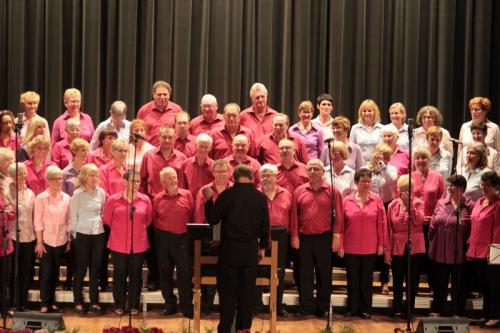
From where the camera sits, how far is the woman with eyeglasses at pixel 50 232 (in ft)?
26.8

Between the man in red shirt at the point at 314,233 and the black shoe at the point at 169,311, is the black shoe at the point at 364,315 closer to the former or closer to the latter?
the man in red shirt at the point at 314,233

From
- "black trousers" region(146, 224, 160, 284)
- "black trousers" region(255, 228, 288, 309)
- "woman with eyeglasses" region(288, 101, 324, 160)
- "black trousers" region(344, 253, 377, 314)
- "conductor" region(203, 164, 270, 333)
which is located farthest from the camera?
"woman with eyeglasses" region(288, 101, 324, 160)

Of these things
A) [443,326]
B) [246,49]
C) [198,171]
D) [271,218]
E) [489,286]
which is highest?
[246,49]

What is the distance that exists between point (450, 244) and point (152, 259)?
8.49ft

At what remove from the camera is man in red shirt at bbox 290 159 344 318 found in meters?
8.17

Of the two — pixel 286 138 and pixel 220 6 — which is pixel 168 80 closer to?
pixel 220 6

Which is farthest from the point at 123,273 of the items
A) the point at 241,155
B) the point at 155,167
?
the point at 241,155

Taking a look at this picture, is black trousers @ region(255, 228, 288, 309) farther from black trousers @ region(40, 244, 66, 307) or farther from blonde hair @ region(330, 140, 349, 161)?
black trousers @ region(40, 244, 66, 307)

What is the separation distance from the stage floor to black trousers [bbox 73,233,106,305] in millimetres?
264

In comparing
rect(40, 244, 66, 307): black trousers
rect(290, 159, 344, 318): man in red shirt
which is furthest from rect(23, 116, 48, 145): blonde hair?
rect(290, 159, 344, 318): man in red shirt

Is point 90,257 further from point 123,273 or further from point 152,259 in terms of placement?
point 152,259

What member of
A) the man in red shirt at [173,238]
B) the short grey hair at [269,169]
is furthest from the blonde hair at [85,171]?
the short grey hair at [269,169]

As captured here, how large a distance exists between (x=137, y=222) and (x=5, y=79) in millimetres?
4003

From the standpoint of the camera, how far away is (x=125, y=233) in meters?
8.09
